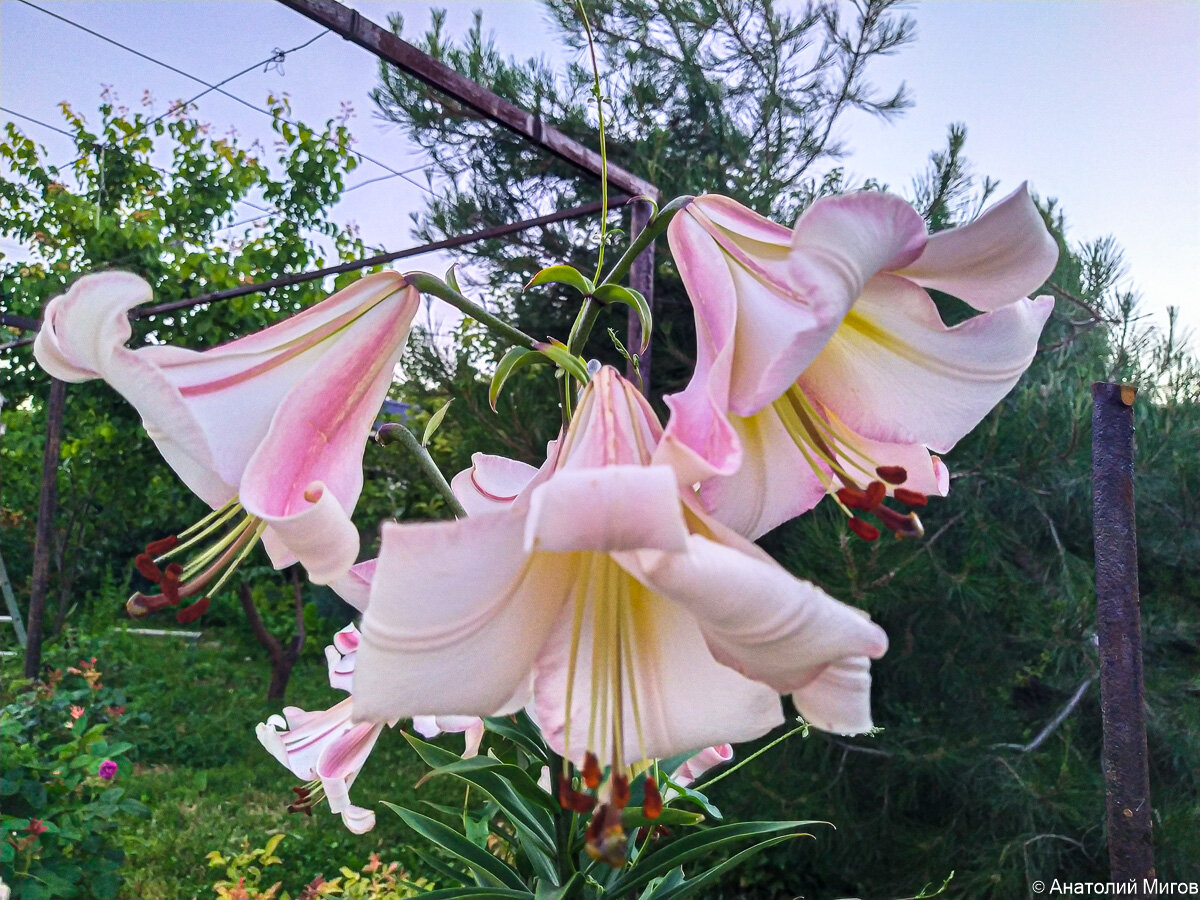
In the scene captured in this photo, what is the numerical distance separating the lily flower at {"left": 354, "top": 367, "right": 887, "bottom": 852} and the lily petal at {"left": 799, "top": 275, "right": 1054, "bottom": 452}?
0.13 metres

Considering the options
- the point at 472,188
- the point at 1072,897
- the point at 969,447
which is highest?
the point at 472,188

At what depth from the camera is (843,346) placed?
0.48 meters

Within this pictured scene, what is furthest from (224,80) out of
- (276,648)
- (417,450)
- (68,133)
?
(417,450)

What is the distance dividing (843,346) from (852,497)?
A: 10cm

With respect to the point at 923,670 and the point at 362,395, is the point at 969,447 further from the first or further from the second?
the point at 362,395

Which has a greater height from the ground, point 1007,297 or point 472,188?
point 472,188

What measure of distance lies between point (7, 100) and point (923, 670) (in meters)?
3.99

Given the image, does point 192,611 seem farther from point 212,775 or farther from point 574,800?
point 212,775

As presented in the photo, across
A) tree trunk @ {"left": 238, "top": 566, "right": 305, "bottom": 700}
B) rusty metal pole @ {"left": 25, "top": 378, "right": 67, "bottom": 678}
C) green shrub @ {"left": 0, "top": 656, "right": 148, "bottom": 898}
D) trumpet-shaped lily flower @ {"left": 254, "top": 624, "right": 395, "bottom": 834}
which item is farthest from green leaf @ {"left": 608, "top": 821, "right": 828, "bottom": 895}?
tree trunk @ {"left": 238, "top": 566, "right": 305, "bottom": 700}

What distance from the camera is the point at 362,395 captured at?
18.0 inches

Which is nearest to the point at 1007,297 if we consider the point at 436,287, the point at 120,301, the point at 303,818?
the point at 436,287

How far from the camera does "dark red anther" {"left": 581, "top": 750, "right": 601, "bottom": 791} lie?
0.35 m

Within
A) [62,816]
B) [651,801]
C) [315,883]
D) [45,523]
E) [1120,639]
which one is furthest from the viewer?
[45,523]

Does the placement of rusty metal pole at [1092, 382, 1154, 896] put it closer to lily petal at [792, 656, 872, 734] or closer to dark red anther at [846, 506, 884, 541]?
dark red anther at [846, 506, 884, 541]
